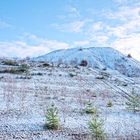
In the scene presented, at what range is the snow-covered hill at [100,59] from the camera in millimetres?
53534

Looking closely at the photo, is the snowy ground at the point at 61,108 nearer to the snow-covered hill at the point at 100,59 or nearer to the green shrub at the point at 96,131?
the green shrub at the point at 96,131

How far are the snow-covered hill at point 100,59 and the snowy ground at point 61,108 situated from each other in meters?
24.9

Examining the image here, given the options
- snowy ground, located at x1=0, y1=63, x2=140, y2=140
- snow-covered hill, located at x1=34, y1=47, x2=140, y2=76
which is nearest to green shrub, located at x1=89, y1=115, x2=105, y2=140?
snowy ground, located at x1=0, y1=63, x2=140, y2=140

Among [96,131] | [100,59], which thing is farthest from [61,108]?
[100,59]

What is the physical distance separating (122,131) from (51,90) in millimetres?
9739

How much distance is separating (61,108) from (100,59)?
48.1 meters

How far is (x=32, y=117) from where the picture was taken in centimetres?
1544

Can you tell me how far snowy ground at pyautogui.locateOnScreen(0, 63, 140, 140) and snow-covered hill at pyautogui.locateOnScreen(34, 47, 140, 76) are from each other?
81.7 feet

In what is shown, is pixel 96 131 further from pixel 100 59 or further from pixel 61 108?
pixel 100 59

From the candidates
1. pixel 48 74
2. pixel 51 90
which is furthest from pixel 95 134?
pixel 48 74

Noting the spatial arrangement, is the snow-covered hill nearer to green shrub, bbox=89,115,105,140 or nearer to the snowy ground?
the snowy ground

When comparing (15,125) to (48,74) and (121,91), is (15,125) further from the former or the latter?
(48,74)

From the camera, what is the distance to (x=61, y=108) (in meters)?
17.6

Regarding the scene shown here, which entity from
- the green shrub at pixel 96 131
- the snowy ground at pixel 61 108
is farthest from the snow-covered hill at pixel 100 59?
the green shrub at pixel 96 131
